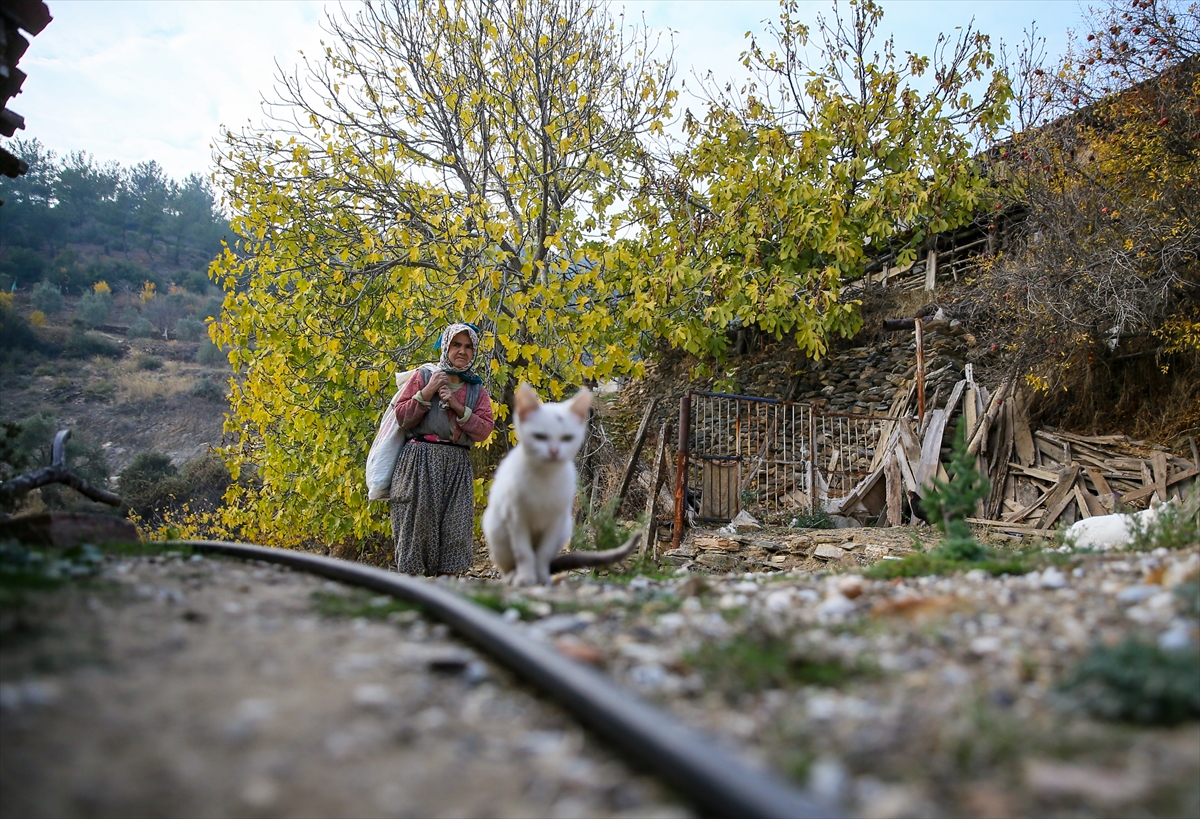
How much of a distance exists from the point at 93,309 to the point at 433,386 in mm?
43171

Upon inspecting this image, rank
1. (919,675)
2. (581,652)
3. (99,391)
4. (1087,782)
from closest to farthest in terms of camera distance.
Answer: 1. (1087,782)
2. (919,675)
3. (581,652)
4. (99,391)

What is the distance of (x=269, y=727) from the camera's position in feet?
5.26

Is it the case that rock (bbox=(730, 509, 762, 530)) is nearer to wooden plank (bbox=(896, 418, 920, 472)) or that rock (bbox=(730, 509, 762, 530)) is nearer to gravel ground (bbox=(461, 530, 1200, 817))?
wooden plank (bbox=(896, 418, 920, 472))

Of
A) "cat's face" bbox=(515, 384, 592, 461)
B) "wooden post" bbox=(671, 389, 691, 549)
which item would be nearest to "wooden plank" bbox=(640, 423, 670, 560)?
"wooden post" bbox=(671, 389, 691, 549)

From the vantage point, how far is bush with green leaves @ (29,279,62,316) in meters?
37.3

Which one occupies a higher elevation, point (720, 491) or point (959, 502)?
point (959, 502)

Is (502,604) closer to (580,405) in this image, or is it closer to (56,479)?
(580,405)

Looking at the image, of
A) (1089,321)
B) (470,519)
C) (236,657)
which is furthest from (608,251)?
(236,657)

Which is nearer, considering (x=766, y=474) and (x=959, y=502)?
(x=959, y=502)

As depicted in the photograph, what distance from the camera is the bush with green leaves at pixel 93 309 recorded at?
38.2 m

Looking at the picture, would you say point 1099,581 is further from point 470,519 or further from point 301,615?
point 470,519

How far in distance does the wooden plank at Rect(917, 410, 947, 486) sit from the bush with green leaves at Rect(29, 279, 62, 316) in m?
44.1

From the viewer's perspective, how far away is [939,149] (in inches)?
448

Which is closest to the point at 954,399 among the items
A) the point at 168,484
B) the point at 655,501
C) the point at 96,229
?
the point at 655,501
